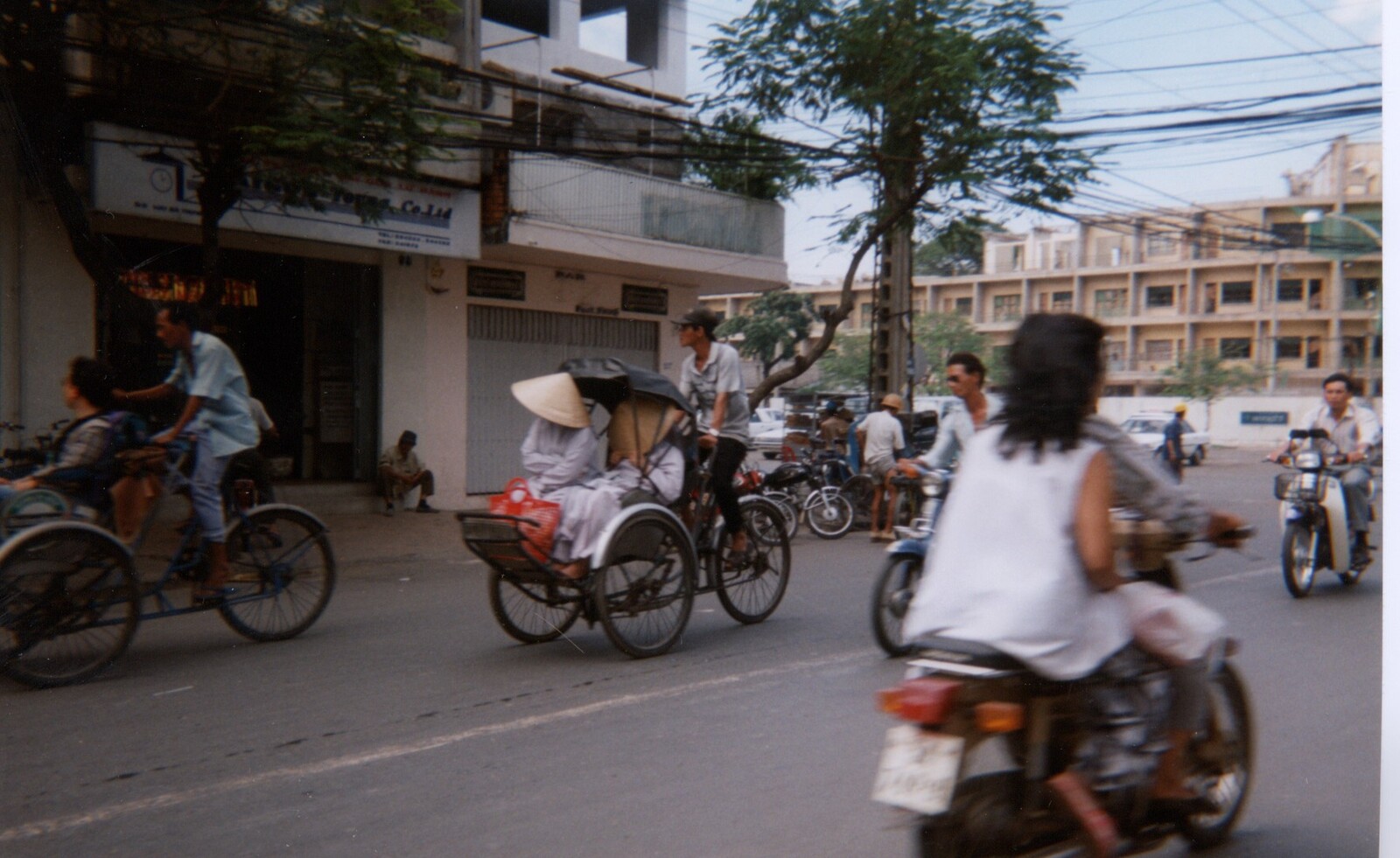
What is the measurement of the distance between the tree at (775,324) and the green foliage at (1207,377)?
22682mm

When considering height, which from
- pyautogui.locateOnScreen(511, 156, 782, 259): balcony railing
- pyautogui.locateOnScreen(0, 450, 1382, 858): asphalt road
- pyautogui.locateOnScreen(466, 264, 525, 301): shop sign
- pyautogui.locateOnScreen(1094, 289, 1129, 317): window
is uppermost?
pyautogui.locateOnScreen(511, 156, 782, 259): balcony railing

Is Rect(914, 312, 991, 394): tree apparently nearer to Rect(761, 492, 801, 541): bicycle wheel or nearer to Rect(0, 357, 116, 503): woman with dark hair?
Rect(761, 492, 801, 541): bicycle wheel

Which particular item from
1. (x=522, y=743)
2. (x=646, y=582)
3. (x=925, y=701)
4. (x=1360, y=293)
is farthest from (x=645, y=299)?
(x=925, y=701)

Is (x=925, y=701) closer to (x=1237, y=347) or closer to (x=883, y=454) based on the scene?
(x=1237, y=347)

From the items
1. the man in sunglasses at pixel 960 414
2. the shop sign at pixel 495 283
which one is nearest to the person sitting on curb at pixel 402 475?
the shop sign at pixel 495 283

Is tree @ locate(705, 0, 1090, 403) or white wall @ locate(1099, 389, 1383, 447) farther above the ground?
tree @ locate(705, 0, 1090, 403)

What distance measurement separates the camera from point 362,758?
420 cm

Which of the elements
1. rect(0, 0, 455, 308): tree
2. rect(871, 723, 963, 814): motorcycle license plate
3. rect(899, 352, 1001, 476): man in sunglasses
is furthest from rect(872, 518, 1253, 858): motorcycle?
rect(0, 0, 455, 308): tree

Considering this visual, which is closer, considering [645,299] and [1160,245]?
[1160,245]

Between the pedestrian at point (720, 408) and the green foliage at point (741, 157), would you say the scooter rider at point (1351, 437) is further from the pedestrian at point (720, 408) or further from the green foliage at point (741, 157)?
the green foliage at point (741, 157)

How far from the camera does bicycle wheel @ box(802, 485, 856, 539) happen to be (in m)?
13.1

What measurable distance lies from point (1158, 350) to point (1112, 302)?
5.88 feet

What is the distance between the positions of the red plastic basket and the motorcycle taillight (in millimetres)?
3167

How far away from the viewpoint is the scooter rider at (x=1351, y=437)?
7.53 m
